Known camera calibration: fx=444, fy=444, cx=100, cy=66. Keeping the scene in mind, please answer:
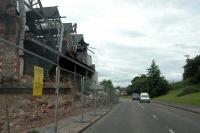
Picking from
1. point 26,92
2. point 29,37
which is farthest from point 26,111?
point 29,37

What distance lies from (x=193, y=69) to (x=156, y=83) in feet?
92.1

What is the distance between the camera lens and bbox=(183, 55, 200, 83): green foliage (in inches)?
4345

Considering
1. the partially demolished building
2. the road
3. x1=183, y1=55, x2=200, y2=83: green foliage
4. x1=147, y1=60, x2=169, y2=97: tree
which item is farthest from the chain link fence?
x1=147, y1=60, x2=169, y2=97: tree

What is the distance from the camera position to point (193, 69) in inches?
4441

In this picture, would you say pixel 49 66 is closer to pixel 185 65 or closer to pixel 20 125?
Answer: pixel 20 125

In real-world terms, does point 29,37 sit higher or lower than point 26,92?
higher

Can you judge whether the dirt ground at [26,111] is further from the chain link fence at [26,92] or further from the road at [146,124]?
the road at [146,124]

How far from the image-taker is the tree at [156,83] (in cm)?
13675

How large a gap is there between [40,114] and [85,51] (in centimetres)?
4263

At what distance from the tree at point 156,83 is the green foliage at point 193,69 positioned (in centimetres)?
2040

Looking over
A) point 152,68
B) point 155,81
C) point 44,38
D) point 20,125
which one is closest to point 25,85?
point 20,125

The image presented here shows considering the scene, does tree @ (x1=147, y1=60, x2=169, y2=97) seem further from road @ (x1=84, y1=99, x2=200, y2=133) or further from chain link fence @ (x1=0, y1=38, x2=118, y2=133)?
chain link fence @ (x1=0, y1=38, x2=118, y2=133)

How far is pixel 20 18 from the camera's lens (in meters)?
24.3

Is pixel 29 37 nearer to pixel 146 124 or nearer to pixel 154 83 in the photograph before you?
pixel 146 124
